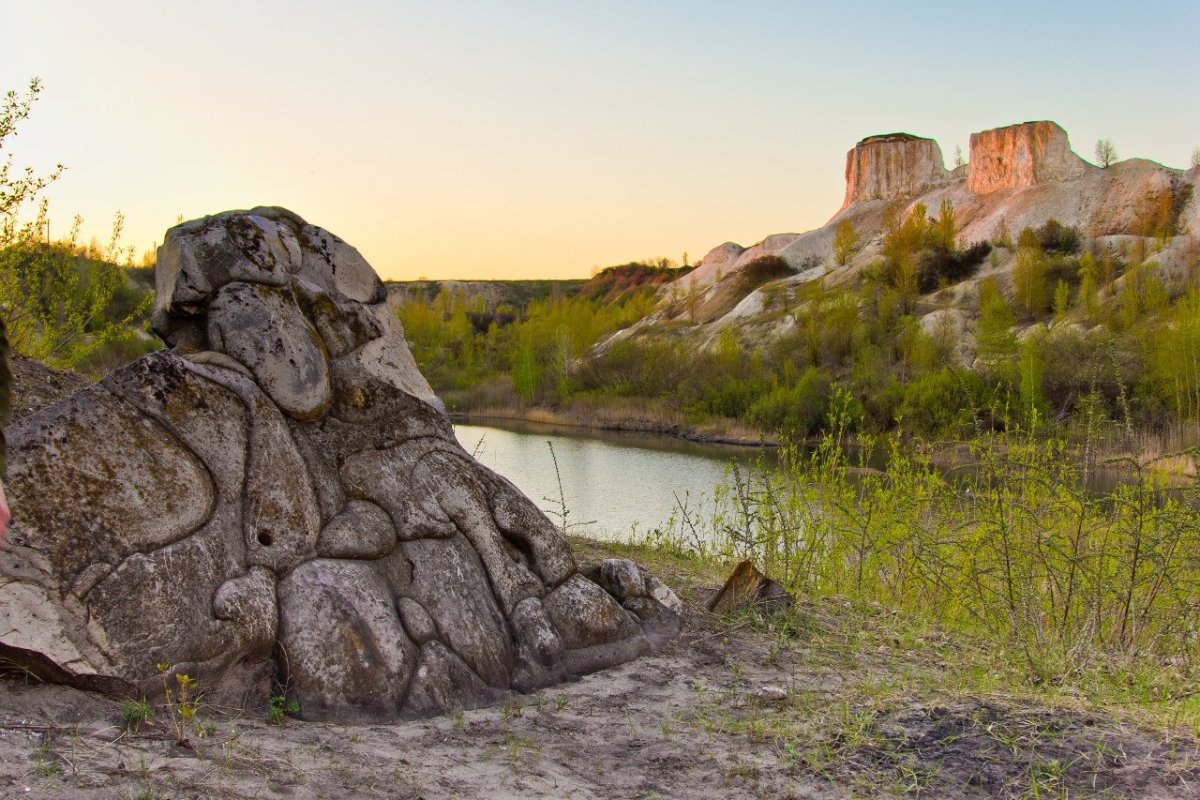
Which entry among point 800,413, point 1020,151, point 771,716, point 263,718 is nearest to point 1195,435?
point 800,413

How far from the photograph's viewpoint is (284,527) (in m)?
5.02

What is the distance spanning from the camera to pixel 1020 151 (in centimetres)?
7500

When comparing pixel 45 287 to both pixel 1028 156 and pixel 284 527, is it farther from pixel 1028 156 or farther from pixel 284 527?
pixel 1028 156

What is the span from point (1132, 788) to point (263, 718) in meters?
3.57

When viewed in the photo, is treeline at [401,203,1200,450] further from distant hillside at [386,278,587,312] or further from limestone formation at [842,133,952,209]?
distant hillside at [386,278,587,312]

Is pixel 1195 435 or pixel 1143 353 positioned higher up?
pixel 1143 353

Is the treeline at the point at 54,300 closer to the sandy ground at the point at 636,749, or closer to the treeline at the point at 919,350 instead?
the sandy ground at the point at 636,749

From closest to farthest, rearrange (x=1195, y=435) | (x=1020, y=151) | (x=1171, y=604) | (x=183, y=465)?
1. (x=183, y=465)
2. (x=1171, y=604)
3. (x=1195, y=435)
4. (x=1020, y=151)

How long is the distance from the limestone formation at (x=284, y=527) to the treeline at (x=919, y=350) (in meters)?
20.5

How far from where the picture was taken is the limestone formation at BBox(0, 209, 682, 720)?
432 centimetres

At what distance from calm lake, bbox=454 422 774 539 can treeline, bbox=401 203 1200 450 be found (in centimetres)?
439

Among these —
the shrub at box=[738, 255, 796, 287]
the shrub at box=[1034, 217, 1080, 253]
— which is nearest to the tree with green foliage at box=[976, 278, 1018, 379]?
the shrub at box=[1034, 217, 1080, 253]

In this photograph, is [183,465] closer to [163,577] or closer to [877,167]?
[163,577]

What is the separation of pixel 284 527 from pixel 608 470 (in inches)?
716
